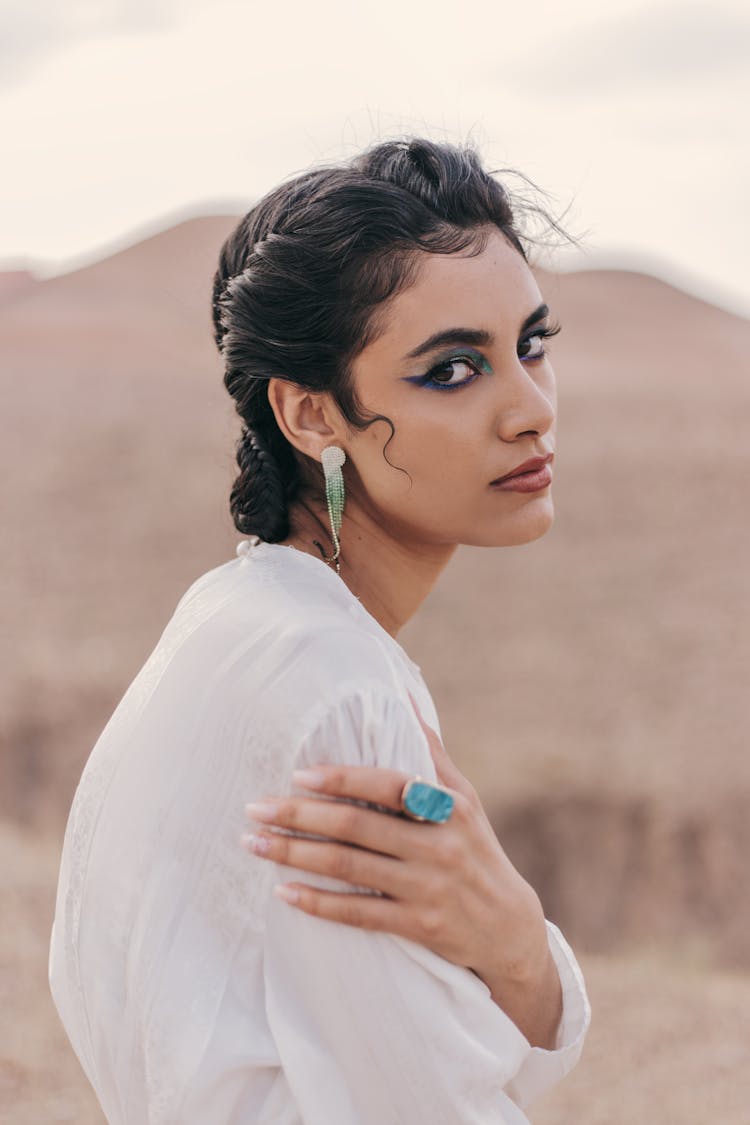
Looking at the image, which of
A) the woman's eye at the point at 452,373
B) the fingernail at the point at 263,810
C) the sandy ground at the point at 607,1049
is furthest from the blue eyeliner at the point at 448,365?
the sandy ground at the point at 607,1049

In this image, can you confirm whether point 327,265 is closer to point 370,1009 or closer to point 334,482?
point 334,482

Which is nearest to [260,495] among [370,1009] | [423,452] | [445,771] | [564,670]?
[423,452]

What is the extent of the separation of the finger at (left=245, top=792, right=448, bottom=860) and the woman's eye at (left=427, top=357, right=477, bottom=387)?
2.33 ft

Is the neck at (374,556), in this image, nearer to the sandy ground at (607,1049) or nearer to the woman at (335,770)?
the woman at (335,770)

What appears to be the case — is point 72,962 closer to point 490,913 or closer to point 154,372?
point 490,913

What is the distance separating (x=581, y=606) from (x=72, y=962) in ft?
41.2

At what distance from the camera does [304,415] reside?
7.23 feet

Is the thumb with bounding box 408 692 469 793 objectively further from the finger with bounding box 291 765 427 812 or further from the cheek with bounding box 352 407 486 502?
the cheek with bounding box 352 407 486 502

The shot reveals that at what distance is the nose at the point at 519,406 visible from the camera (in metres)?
2.08

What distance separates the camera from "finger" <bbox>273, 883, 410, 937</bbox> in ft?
5.45

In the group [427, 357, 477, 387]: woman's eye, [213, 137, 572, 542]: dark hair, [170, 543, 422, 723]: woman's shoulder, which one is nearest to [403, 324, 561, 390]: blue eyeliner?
[427, 357, 477, 387]: woman's eye

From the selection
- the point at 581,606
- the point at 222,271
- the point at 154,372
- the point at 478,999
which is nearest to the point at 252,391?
the point at 222,271

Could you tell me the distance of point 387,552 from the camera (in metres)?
2.30

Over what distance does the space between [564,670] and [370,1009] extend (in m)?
11.3
